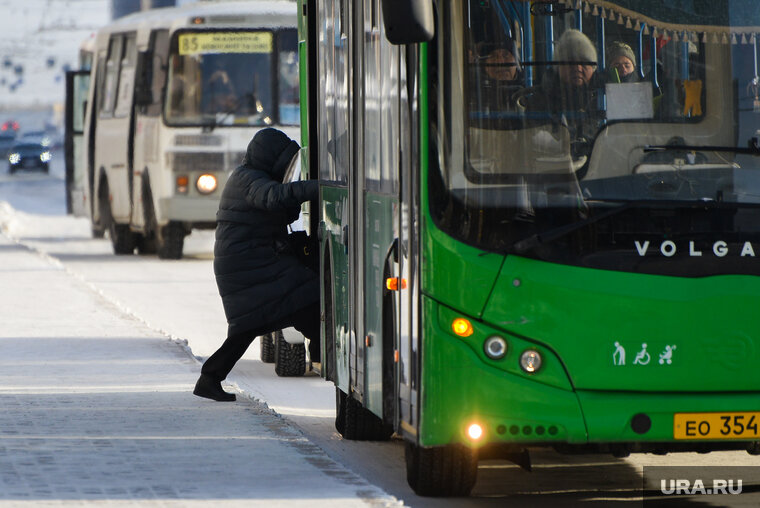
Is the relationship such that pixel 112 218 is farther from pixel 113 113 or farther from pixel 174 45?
pixel 174 45

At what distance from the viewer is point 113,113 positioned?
85.4 feet

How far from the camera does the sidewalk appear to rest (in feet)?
23.6

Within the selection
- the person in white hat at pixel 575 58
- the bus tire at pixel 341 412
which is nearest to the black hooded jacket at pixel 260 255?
the bus tire at pixel 341 412

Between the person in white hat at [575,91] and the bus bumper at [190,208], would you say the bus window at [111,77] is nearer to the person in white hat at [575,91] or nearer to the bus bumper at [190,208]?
the bus bumper at [190,208]

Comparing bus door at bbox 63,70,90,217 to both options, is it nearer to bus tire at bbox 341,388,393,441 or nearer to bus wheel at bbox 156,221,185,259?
bus wheel at bbox 156,221,185,259

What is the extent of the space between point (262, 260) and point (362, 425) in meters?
1.17

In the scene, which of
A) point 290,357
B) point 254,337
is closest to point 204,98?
point 290,357

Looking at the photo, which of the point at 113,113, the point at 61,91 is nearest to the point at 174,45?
the point at 113,113

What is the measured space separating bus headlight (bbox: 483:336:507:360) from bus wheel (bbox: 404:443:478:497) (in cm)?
62

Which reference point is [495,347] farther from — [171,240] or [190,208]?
[171,240]

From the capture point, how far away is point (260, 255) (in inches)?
385

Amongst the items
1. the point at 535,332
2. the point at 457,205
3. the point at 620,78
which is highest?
the point at 620,78

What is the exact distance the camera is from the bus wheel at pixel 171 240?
24.1 meters

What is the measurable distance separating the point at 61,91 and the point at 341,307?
423 ft
